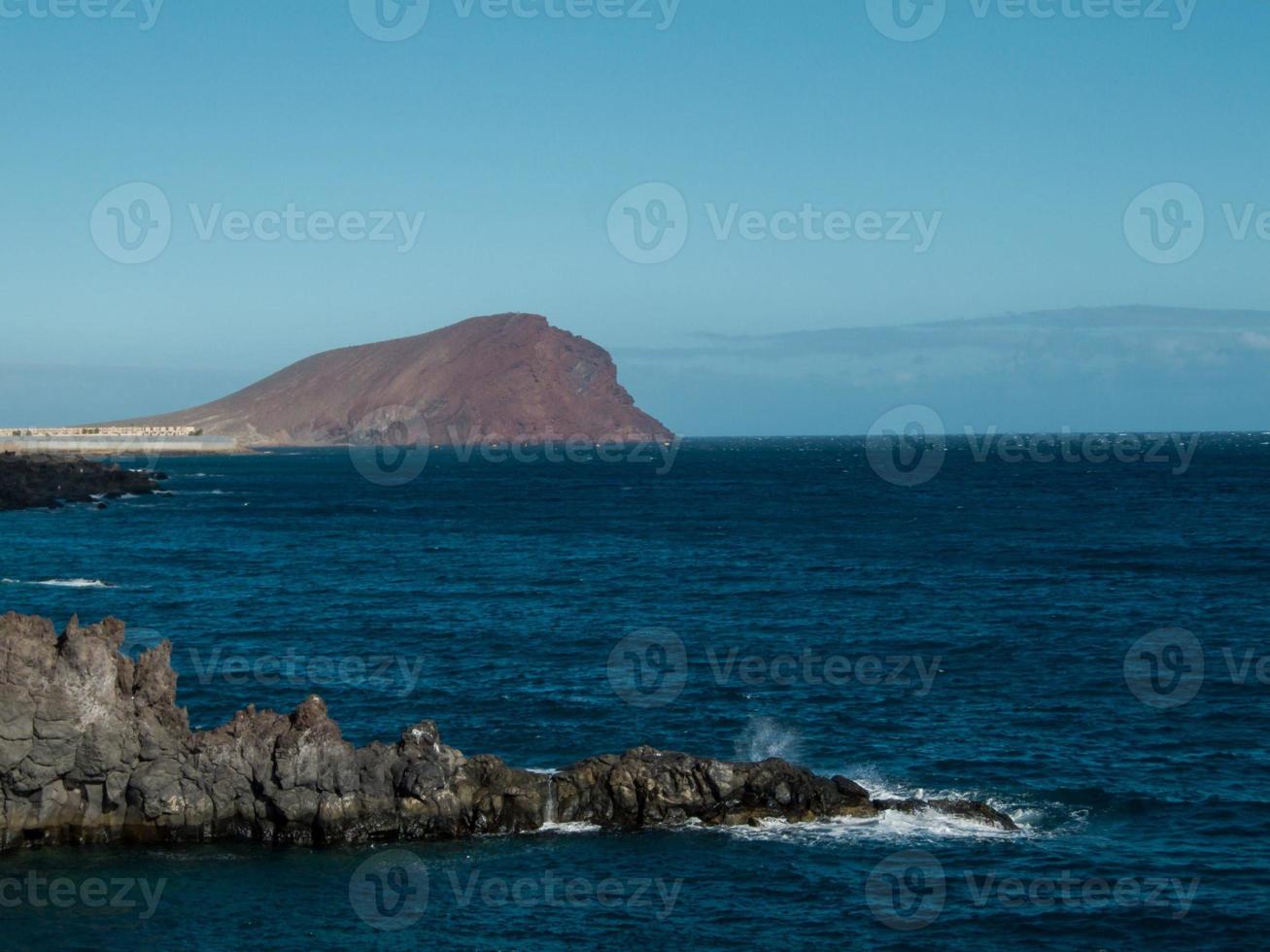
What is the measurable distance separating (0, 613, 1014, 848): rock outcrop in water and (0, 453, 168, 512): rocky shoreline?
89.8 meters

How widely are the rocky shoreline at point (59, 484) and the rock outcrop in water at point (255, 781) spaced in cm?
8976

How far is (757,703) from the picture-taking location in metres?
37.5

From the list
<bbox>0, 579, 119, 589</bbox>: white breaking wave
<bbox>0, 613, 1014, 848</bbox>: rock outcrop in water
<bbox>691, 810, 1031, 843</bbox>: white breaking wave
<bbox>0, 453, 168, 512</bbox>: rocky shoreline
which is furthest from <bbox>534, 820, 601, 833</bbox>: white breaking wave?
<bbox>0, 453, 168, 512</bbox>: rocky shoreline

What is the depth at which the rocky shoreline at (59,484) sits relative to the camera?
114 meters

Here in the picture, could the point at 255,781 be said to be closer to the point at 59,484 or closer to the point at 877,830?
the point at 877,830

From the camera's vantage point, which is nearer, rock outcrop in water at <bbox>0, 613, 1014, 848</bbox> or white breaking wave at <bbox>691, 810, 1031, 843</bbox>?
rock outcrop in water at <bbox>0, 613, 1014, 848</bbox>

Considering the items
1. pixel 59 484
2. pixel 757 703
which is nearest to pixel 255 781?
pixel 757 703

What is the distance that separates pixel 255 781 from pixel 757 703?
612 inches

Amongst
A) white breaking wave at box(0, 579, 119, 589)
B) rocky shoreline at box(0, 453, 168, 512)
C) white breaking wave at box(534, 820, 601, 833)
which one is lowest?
white breaking wave at box(534, 820, 601, 833)

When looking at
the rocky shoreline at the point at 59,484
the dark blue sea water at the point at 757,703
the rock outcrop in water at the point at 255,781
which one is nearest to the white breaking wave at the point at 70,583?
the dark blue sea water at the point at 757,703

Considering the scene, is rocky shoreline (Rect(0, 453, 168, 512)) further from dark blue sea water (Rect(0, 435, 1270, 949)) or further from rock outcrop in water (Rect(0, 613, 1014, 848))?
rock outcrop in water (Rect(0, 613, 1014, 848))

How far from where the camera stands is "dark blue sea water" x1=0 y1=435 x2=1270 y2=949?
2292cm

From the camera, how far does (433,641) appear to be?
47594mm

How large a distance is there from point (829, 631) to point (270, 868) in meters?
28.3
